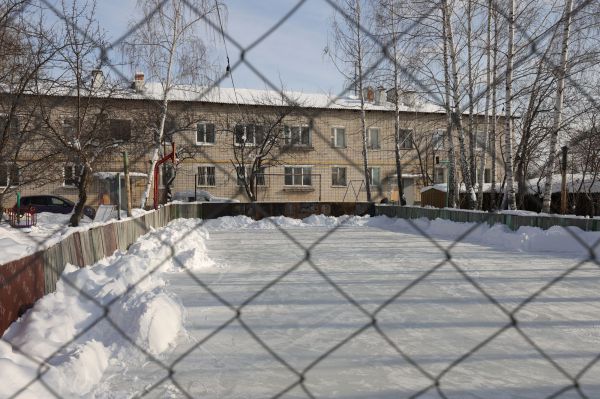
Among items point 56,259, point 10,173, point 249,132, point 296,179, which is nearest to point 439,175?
point 296,179

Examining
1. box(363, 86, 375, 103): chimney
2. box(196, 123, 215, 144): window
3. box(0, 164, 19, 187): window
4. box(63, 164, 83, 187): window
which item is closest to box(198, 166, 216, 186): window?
box(196, 123, 215, 144): window

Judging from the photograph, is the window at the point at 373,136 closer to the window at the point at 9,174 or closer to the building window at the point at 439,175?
the building window at the point at 439,175

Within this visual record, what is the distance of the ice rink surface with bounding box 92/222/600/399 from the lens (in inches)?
111

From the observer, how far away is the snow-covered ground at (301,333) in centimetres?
278

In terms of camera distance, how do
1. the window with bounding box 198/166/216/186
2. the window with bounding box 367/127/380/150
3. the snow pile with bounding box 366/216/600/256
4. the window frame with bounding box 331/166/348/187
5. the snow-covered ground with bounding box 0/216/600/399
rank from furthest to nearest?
the window frame with bounding box 331/166/348/187 < the window with bounding box 367/127/380/150 < the window with bounding box 198/166/216/186 < the snow pile with bounding box 366/216/600/256 < the snow-covered ground with bounding box 0/216/600/399

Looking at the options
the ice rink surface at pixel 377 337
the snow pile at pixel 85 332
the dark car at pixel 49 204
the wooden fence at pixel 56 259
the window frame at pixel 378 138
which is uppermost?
the window frame at pixel 378 138

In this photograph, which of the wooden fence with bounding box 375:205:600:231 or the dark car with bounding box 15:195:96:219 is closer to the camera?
the wooden fence with bounding box 375:205:600:231

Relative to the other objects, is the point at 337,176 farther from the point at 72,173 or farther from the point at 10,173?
the point at 10,173

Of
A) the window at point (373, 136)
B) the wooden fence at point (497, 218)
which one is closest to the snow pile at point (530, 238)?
the wooden fence at point (497, 218)

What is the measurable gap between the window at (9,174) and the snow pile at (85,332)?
4.73m

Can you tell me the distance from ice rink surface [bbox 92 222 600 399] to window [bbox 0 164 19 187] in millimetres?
4348

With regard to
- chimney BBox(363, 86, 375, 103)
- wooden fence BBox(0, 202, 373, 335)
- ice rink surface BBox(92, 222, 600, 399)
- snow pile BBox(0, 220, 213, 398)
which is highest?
chimney BBox(363, 86, 375, 103)

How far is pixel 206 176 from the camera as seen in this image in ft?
71.9

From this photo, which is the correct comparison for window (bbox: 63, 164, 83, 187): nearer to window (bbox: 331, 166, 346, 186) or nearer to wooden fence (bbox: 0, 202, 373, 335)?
wooden fence (bbox: 0, 202, 373, 335)
